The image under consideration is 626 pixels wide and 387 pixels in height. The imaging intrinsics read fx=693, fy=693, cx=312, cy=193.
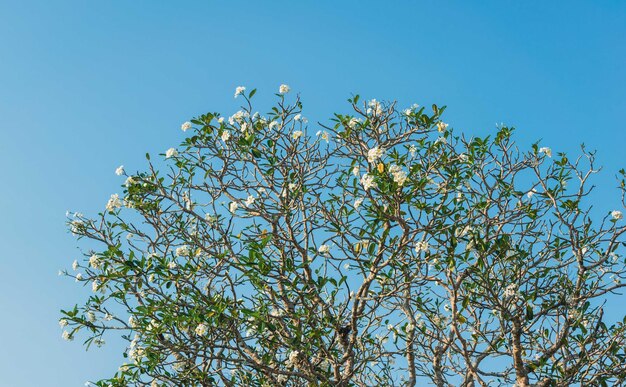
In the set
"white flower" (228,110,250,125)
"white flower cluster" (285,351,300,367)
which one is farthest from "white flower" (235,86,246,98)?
"white flower cluster" (285,351,300,367)

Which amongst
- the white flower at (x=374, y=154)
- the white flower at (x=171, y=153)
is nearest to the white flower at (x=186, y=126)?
the white flower at (x=171, y=153)

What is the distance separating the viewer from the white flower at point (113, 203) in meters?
5.88

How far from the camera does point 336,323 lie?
5336 millimetres

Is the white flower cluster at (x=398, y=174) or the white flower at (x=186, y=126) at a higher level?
the white flower at (x=186, y=126)

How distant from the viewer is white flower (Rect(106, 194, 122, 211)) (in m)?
5.88

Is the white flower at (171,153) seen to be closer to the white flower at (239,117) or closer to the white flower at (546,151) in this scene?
the white flower at (239,117)

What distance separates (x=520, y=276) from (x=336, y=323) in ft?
4.86

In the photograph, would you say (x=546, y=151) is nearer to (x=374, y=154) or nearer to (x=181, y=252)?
(x=374, y=154)

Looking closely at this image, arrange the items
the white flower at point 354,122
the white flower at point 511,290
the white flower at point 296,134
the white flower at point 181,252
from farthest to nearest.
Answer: the white flower at point 296,134 → the white flower at point 354,122 → the white flower at point 181,252 → the white flower at point 511,290

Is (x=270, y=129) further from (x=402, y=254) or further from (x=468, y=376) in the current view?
(x=468, y=376)

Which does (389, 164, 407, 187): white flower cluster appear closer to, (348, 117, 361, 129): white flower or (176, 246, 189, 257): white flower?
(348, 117, 361, 129): white flower

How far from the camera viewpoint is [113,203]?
231 inches

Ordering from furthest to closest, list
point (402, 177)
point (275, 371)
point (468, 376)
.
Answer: point (468, 376) < point (275, 371) < point (402, 177)

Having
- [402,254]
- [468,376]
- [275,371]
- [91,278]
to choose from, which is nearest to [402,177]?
[402,254]
